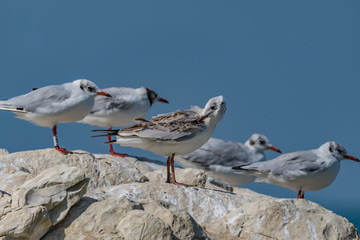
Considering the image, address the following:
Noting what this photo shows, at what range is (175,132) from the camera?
8.72 metres

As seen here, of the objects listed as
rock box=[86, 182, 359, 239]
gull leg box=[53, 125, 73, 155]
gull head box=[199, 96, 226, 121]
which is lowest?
gull leg box=[53, 125, 73, 155]

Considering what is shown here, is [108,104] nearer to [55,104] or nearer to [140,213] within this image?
[55,104]

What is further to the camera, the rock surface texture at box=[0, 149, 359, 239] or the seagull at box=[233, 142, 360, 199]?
the seagull at box=[233, 142, 360, 199]

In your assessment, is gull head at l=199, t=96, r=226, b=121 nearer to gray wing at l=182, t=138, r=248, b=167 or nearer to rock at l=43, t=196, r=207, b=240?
rock at l=43, t=196, r=207, b=240

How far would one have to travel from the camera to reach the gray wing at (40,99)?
10562mm

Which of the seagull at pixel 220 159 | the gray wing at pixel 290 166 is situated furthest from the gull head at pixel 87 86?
the seagull at pixel 220 159

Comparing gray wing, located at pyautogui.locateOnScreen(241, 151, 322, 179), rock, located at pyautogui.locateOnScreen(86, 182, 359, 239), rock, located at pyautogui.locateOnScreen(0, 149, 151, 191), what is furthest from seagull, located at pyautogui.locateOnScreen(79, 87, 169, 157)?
rock, located at pyautogui.locateOnScreen(86, 182, 359, 239)

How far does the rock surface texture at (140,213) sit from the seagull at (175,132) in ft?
2.18

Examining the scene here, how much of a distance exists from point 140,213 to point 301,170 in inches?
231

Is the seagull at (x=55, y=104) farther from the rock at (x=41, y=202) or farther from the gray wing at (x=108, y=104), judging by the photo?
the rock at (x=41, y=202)

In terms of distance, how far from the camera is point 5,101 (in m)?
11.1

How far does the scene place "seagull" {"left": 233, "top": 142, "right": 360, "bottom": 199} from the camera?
11.3 m

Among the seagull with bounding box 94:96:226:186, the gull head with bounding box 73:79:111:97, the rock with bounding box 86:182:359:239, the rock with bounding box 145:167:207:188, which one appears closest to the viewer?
the rock with bounding box 86:182:359:239

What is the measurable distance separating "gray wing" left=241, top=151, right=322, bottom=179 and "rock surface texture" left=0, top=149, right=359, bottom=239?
238 cm
